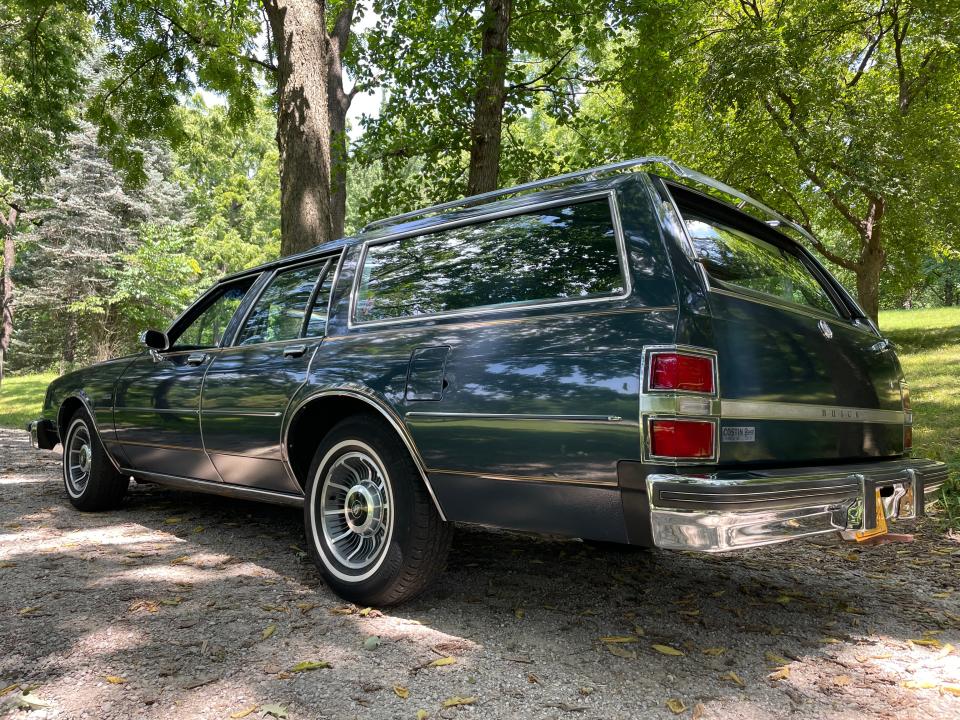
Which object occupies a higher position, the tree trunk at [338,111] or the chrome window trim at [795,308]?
the tree trunk at [338,111]

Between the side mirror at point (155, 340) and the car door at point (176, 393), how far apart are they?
5 centimetres

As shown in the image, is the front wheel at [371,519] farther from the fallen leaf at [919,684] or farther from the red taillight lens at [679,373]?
the fallen leaf at [919,684]

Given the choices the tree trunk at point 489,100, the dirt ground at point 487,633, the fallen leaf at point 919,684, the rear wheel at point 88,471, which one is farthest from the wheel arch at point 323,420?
the tree trunk at point 489,100

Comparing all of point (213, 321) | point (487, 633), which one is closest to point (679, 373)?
point (487, 633)

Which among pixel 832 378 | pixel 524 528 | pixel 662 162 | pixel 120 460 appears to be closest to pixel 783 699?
pixel 524 528

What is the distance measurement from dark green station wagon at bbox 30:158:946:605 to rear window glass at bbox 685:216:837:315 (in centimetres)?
2

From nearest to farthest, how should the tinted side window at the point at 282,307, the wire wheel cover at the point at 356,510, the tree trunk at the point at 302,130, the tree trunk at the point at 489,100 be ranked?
the wire wheel cover at the point at 356,510 → the tinted side window at the point at 282,307 → the tree trunk at the point at 302,130 → the tree trunk at the point at 489,100

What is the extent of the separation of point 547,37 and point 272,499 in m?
10.3

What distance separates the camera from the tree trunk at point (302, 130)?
758cm

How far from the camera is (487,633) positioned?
309 cm

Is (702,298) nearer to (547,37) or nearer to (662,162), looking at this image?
(662,162)

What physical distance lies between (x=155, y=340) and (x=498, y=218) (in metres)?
2.81

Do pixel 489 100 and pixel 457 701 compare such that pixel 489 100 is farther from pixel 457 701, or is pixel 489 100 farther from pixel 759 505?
pixel 457 701

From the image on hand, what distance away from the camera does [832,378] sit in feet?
9.81
